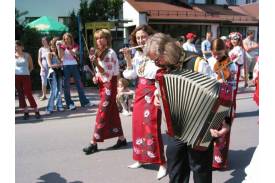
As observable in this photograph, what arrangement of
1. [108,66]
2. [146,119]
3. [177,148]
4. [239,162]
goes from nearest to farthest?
[177,148], [146,119], [239,162], [108,66]

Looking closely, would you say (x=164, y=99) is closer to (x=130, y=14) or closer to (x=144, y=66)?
(x=144, y=66)

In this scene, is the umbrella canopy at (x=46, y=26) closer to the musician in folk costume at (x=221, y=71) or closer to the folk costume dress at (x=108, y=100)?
the folk costume dress at (x=108, y=100)

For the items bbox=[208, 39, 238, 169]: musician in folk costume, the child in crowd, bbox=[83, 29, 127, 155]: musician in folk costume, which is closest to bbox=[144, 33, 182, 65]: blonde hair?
bbox=[208, 39, 238, 169]: musician in folk costume

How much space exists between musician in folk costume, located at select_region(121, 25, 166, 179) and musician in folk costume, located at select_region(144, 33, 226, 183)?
3.65 feet

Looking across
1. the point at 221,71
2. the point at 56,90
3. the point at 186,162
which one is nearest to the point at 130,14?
the point at 56,90

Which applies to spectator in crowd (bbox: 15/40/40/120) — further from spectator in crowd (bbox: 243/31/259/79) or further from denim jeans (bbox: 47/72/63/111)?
spectator in crowd (bbox: 243/31/259/79)

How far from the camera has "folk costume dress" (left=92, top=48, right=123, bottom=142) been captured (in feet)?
17.2

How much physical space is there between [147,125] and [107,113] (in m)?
1.09

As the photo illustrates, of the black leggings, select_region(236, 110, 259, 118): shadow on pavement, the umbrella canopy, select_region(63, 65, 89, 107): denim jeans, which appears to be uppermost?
the umbrella canopy

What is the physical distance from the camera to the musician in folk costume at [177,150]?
Result: 3.09 meters

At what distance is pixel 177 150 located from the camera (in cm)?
324

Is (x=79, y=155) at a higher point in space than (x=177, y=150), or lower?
lower

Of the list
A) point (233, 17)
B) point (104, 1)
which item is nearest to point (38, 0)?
point (104, 1)

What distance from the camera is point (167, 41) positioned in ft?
10.2
